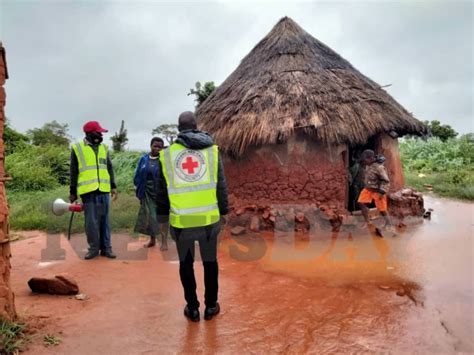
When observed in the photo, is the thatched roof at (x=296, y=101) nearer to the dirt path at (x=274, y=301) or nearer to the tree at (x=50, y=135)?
the dirt path at (x=274, y=301)

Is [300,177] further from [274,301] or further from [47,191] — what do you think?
[47,191]

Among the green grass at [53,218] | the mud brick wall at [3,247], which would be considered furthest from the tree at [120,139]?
the mud brick wall at [3,247]

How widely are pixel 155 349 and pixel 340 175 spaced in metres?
4.91

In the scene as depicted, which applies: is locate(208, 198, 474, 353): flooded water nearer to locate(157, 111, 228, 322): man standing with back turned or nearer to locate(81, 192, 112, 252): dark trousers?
locate(157, 111, 228, 322): man standing with back turned

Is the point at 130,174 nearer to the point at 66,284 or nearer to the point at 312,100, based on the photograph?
the point at 312,100

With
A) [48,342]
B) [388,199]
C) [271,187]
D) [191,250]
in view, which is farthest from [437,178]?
[48,342]

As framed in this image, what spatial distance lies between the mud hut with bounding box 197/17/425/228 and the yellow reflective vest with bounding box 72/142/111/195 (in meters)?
2.58

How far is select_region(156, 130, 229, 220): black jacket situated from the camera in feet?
10.0

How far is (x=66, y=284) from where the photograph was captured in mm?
3668

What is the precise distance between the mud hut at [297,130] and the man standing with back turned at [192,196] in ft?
11.3

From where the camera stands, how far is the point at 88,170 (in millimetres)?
4812

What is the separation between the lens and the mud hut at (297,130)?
663cm

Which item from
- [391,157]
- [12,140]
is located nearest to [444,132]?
[391,157]

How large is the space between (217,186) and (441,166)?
625 inches
